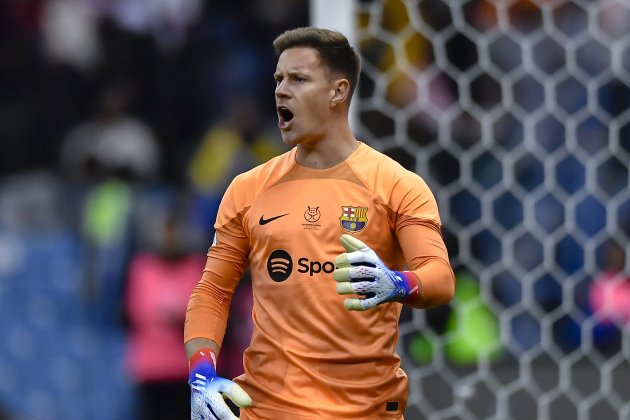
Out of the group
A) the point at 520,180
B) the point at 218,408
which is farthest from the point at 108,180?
the point at 218,408

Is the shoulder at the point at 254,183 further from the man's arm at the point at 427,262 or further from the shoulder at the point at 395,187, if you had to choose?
the man's arm at the point at 427,262

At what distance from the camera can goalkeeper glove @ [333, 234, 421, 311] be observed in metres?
2.39

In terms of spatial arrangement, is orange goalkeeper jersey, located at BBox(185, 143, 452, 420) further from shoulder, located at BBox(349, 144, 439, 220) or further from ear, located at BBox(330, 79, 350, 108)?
ear, located at BBox(330, 79, 350, 108)

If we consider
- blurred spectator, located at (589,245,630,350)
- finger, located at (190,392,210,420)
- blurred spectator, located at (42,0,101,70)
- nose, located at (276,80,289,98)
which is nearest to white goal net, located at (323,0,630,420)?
blurred spectator, located at (589,245,630,350)

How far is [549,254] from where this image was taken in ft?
17.3

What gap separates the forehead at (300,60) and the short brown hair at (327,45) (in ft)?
0.04

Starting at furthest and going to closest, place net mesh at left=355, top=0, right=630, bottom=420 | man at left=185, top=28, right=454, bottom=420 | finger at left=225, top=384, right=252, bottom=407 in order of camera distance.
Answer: net mesh at left=355, top=0, right=630, bottom=420
man at left=185, top=28, right=454, bottom=420
finger at left=225, top=384, right=252, bottom=407

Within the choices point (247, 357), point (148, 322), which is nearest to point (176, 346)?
point (148, 322)

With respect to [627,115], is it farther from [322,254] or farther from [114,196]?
[322,254]

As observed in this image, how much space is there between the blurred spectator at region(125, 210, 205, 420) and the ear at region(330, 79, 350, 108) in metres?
2.27

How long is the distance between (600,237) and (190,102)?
1.87 metres

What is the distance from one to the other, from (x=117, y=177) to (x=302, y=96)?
256 cm

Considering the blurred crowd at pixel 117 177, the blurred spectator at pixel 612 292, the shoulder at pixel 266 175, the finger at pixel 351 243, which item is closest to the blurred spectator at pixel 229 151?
Result: the blurred crowd at pixel 117 177

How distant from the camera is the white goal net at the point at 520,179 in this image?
4914mm
